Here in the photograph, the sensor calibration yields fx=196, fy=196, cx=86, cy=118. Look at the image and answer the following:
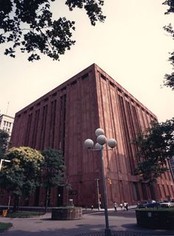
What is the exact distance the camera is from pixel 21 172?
99.5ft

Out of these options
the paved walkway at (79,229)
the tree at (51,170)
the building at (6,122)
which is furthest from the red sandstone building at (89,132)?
the building at (6,122)

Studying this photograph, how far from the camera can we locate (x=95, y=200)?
1474 inches

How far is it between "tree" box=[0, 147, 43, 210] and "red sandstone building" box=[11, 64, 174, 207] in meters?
11.7

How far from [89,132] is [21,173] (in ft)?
62.5

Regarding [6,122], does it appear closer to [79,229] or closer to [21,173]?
[21,173]

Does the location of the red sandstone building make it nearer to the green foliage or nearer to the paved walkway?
the green foliage

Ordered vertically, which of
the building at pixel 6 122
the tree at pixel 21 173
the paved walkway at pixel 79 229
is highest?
the building at pixel 6 122

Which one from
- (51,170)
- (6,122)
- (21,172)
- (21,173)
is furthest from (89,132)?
(6,122)

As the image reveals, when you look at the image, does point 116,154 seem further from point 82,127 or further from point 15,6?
point 15,6

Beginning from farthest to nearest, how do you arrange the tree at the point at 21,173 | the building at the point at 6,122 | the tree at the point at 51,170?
1. the building at the point at 6,122
2. the tree at the point at 51,170
3. the tree at the point at 21,173

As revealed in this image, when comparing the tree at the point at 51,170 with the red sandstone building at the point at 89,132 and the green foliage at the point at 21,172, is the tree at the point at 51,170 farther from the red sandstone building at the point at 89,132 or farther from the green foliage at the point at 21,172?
the red sandstone building at the point at 89,132

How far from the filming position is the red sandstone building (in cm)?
4075

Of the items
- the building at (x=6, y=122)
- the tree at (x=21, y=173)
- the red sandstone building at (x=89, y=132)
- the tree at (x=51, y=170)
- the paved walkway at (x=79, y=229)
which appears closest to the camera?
the paved walkway at (x=79, y=229)

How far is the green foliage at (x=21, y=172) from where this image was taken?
2862cm
